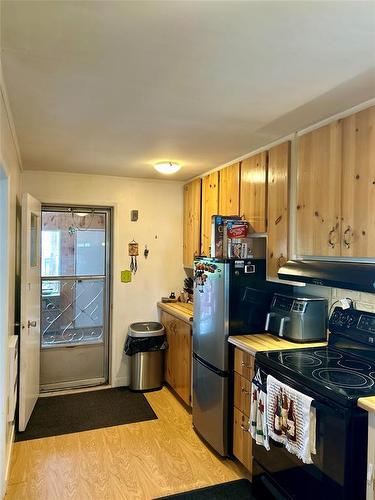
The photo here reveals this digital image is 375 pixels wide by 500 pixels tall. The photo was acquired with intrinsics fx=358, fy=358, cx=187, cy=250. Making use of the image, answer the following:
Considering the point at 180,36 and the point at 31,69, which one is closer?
the point at 180,36

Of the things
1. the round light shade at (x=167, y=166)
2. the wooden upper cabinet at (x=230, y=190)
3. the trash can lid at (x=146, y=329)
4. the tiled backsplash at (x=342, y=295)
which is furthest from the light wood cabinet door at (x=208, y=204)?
the tiled backsplash at (x=342, y=295)

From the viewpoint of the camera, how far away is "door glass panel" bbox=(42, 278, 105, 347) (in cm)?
395

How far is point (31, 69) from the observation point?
160 cm

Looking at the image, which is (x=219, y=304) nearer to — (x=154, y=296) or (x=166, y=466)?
(x=166, y=466)

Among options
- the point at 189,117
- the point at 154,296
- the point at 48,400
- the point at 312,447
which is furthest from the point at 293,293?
the point at 48,400

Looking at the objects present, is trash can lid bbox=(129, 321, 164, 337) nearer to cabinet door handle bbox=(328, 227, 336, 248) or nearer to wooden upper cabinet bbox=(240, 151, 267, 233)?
wooden upper cabinet bbox=(240, 151, 267, 233)

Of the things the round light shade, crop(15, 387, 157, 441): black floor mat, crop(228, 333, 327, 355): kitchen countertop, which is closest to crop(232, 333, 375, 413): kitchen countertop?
crop(228, 333, 327, 355): kitchen countertop

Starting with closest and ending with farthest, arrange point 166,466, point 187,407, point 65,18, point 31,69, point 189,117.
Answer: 1. point 65,18
2. point 31,69
3. point 189,117
4. point 166,466
5. point 187,407

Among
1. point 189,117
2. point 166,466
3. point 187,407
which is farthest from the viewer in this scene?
point 187,407

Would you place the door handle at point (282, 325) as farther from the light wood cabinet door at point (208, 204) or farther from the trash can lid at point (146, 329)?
the trash can lid at point (146, 329)

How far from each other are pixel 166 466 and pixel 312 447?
1317 millimetres

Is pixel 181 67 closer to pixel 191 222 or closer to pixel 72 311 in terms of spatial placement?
pixel 191 222

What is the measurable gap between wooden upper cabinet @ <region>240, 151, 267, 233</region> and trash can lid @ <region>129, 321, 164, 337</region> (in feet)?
5.55

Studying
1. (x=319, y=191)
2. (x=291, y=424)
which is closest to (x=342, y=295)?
(x=319, y=191)
